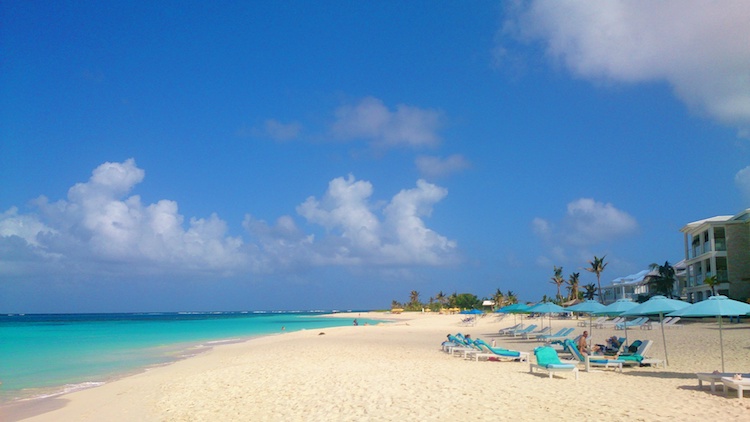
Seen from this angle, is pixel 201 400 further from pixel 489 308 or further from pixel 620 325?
pixel 489 308

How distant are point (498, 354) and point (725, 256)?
28.0m

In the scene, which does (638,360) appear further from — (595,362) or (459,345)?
(459,345)

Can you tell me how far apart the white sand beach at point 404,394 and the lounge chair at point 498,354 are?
494 mm

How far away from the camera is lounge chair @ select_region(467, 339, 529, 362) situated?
14734 millimetres

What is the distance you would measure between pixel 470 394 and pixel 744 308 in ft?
19.4

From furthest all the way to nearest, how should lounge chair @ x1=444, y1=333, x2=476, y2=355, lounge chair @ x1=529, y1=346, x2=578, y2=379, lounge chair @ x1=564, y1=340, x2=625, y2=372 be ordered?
1. lounge chair @ x1=444, y1=333, x2=476, y2=355
2. lounge chair @ x1=564, y1=340, x2=625, y2=372
3. lounge chair @ x1=529, y1=346, x2=578, y2=379

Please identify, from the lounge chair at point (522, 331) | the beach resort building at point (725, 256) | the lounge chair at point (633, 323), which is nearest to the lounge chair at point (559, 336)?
the lounge chair at point (522, 331)

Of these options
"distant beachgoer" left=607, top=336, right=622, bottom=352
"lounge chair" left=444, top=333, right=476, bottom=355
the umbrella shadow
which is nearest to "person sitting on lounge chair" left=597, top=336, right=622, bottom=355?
"distant beachgoer" left=607, top=336, right=622, bottom=352

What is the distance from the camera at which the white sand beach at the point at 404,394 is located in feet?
26.5

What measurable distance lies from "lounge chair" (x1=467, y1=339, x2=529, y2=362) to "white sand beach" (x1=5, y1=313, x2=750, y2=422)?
0.49 m

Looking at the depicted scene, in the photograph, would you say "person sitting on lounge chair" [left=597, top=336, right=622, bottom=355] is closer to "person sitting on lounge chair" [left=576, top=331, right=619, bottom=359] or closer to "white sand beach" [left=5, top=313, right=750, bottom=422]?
"person sitting on lounge chair" [left=576, top=331, right=619, bottom=359]

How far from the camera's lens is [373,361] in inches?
615

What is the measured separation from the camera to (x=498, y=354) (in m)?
15.0

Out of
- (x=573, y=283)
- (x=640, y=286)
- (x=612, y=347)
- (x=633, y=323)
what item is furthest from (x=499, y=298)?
(x=612, y=347)
